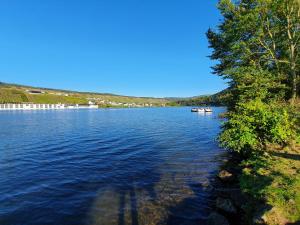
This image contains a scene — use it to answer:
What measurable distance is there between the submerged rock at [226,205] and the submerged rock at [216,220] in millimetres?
982

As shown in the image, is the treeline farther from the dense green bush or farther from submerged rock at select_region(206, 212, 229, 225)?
submerged rock at select_region(206, 212, 229, 225)

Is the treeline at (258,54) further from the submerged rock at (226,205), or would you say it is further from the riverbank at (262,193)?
the submerged rock at (226,205)

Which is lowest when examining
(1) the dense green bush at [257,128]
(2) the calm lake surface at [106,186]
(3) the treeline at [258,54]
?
(2) the calm lake surface at [106,186]

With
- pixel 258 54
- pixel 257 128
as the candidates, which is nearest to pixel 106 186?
pixel 257 128

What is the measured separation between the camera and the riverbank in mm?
10008

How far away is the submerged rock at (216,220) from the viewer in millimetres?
11213

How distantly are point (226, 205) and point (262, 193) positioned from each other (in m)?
2.02

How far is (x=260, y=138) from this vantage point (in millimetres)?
19141

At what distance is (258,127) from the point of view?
1873cm

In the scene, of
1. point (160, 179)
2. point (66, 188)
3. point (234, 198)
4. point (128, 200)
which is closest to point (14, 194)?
point (66, 188)

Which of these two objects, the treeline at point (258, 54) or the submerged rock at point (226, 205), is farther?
the treeline at point (258, 54)

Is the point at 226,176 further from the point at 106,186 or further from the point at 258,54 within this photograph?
the point at 258,54

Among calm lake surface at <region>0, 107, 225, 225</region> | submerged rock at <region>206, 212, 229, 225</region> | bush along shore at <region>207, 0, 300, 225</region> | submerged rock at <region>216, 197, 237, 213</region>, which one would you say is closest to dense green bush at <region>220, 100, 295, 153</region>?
bush along shore at <region>207, 0, 300, 225</region>

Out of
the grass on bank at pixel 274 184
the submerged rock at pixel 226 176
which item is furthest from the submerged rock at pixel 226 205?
the submerged rock at pixel 226 176
